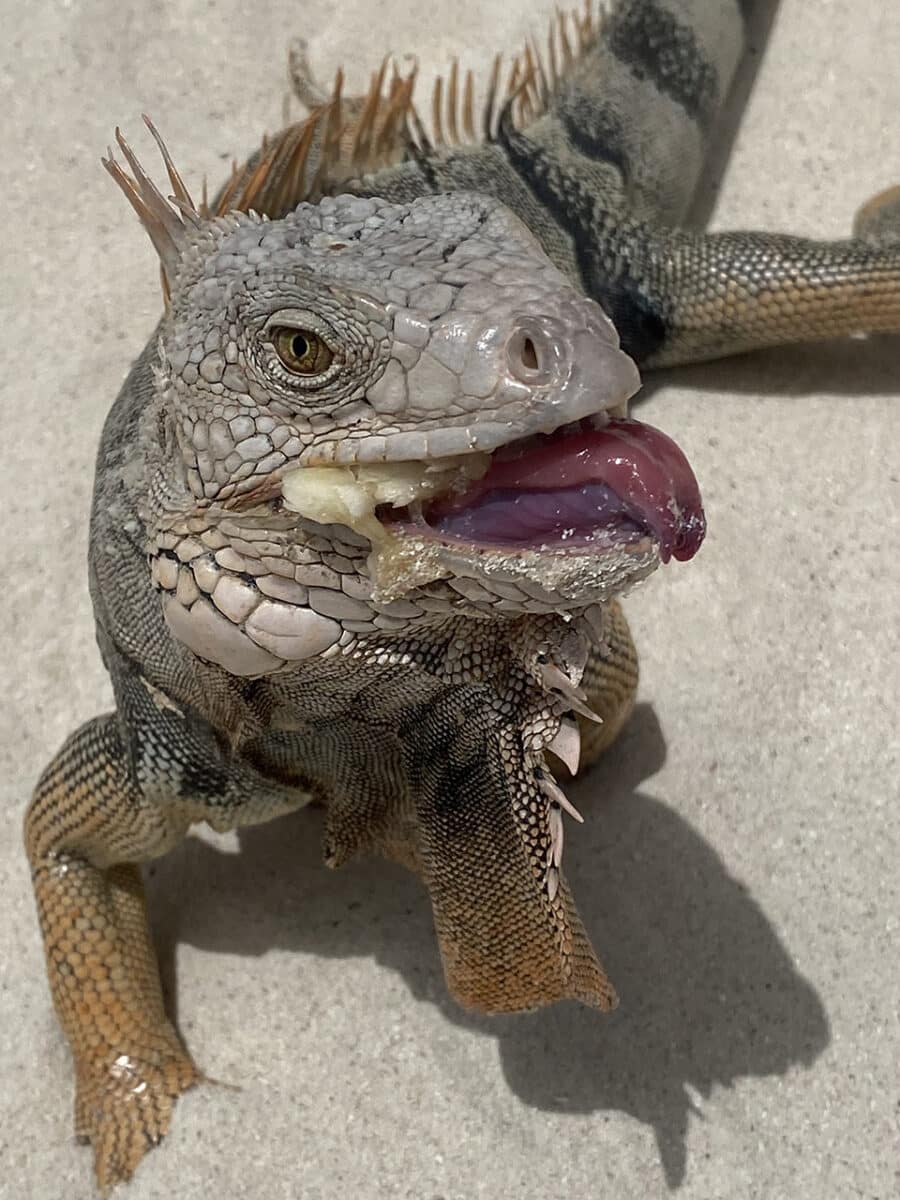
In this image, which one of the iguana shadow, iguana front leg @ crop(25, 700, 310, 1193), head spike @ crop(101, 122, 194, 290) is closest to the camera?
head spike @ crop(101, 122, 194, 290)

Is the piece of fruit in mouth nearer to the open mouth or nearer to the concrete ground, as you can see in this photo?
the open mouth

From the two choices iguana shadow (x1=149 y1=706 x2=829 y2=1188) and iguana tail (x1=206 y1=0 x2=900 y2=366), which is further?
iguana tail (x1=206 y1=0 x2=900 y2=366)

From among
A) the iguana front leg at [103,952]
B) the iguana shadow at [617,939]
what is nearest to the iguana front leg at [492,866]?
the iguana shadow at [617,939]

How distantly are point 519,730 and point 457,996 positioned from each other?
0.65 m

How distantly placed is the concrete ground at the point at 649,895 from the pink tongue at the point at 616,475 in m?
1.33

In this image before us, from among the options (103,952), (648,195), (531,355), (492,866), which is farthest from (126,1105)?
(648,195)

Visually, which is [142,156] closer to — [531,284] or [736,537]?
[736,537]

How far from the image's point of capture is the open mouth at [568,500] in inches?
41.9

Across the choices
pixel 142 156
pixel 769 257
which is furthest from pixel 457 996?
pixel 142 156

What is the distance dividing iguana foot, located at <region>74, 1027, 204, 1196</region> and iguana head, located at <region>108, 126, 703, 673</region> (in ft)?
3.94

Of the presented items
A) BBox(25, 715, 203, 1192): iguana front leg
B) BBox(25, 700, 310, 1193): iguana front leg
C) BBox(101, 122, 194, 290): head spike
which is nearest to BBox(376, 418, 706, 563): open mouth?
BBox(101, 122, 194, 290): head spike

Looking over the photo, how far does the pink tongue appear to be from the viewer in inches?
41.8

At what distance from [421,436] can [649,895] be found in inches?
58.1

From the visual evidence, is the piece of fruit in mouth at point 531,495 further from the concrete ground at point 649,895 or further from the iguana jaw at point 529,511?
the concrete ground at point 649,895
